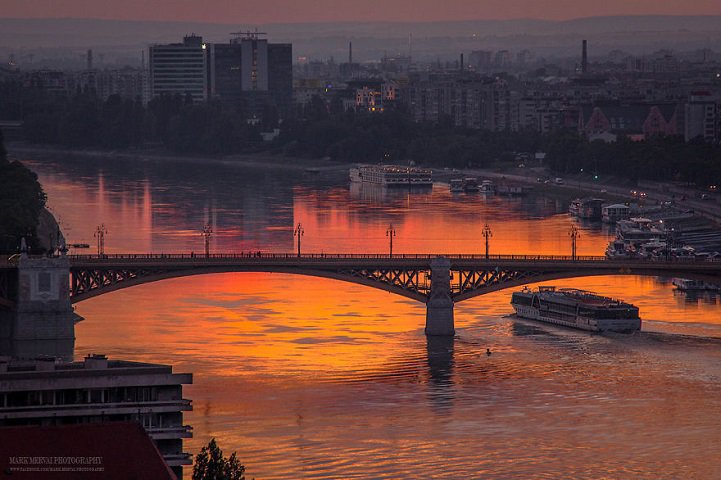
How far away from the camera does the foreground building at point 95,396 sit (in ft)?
136

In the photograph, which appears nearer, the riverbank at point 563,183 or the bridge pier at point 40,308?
the bridge pier at point 40,308

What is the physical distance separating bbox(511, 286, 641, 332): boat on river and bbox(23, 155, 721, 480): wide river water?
0.70 meters

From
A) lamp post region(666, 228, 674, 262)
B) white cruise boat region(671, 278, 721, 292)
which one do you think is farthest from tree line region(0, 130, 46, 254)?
lamp post region(666, 228, 674, 262)

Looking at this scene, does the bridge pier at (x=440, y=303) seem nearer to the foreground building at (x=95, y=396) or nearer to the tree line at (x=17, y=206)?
the tree line at (x=17, y=206)

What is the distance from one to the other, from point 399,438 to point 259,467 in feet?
18.5

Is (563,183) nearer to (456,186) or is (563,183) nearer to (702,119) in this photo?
(456,186)

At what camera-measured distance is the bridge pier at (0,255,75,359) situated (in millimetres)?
76000

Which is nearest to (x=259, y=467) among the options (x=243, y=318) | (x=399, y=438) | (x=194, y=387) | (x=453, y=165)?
(x=399, y=438)

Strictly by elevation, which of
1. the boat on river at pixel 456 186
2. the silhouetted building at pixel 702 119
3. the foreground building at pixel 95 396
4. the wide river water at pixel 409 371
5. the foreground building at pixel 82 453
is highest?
the silhouetted building at pixel 702 119

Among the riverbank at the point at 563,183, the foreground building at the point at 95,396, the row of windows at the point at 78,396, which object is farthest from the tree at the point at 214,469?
the riverbank at the point at 563,183

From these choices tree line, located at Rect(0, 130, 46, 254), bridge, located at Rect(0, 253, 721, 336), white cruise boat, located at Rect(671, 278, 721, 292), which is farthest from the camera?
white cruise boat, located at Rect(671, 278, 721, 292)

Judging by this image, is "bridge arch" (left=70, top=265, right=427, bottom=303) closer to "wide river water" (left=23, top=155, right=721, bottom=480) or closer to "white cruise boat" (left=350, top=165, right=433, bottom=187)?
"wide river water" (left=23, top=155, right=721, bottom=480)

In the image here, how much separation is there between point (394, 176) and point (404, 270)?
270 ft

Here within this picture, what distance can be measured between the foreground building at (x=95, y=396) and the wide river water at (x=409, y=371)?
12.7 metres
